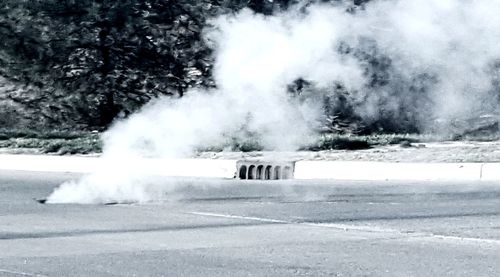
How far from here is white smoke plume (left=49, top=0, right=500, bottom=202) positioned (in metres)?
13.8

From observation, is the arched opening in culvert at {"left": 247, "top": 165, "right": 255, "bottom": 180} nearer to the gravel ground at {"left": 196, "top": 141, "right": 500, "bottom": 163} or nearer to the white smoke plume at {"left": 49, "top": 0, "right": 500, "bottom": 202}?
the white smoke plume at {"left": 49, "top": 0, "right": 500, "bottom": 202}

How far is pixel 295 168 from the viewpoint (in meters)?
15.7

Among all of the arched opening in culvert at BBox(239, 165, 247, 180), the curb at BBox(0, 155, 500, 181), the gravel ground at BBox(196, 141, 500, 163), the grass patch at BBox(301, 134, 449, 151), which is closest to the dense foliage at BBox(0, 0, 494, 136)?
the grass patch at BBox(301, 134, 449, 151)

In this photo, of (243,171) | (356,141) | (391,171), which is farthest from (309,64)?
(356,141)

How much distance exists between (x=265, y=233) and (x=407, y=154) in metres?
7.49

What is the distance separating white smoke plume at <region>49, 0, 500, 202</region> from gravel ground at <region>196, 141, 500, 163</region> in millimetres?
467

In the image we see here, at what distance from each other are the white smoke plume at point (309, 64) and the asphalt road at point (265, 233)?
1.53 m

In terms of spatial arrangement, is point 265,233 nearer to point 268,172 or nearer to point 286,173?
point 286,173

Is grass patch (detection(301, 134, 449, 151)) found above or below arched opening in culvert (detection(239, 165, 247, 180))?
above

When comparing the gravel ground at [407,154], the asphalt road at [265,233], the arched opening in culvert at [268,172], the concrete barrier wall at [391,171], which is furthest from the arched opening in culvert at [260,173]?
the asphalt road at [265,233]

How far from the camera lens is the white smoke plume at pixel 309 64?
13.8 m

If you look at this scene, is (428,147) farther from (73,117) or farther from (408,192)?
(73,117)

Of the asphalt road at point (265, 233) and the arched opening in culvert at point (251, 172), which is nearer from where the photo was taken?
the asphalt road at point (265, 233)

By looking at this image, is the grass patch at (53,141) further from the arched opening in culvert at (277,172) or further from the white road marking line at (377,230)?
the white road marking line at (377,230)
